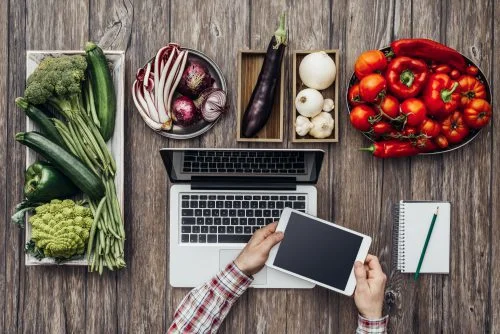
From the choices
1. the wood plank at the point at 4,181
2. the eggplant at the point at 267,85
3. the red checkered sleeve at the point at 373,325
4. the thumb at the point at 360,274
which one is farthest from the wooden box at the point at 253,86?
the wood plank at the point at 4,181

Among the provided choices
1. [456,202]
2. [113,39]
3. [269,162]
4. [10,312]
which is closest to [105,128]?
[113,39]

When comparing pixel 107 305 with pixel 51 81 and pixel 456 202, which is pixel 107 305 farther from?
pixel 456 202

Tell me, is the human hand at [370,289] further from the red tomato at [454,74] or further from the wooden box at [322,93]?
the red tomato at [454,74]

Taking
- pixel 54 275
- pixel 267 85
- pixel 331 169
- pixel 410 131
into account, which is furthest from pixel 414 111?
pixel 54 275

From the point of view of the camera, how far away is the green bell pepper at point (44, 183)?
121 centimetres

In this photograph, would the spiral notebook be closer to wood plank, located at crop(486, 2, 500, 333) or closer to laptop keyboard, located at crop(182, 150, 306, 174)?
wood plank, located at crop(486, 2, 500, 333)

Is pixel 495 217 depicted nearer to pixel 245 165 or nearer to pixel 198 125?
pixel 245 165

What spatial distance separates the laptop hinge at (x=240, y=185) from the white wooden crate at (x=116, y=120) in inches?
8.0

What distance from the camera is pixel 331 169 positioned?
4.28 feet

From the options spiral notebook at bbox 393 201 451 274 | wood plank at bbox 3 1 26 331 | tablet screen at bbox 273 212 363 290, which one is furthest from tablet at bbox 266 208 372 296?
wood plank at bbox 3 1 26 331

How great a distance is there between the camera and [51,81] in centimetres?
119

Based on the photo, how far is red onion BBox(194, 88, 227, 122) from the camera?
124cm

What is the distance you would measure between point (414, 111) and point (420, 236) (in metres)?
0.33

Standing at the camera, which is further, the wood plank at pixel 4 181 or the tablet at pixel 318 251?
the wood plank at pixel 4 181
